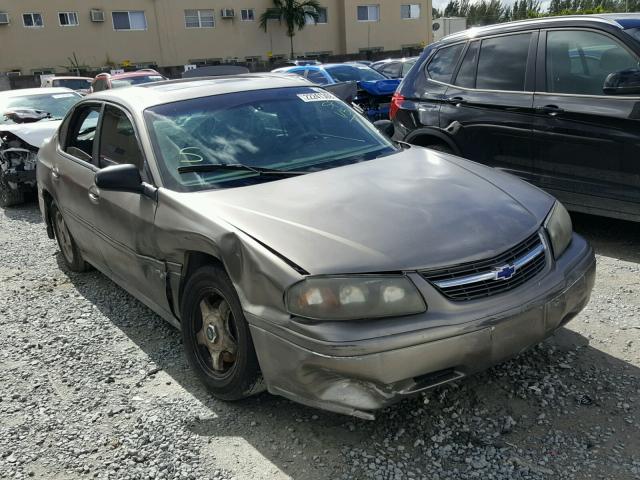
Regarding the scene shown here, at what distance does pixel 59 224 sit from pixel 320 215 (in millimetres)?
3440

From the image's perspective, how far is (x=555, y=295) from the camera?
9.33 feet

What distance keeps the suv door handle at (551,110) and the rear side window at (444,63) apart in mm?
1125

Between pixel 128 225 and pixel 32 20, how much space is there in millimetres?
37260

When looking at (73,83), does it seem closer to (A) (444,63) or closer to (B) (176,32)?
(B) (176,32)

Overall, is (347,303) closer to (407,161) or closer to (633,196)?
(407,161)

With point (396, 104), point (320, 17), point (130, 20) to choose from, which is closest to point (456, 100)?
point (396, 104)

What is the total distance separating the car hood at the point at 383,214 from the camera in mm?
2654

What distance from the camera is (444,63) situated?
6.15 metres

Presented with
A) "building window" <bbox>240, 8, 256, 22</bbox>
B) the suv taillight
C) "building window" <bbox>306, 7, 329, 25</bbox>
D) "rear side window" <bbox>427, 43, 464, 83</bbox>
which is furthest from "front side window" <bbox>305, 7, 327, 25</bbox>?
"rear side window" <bbox>427, 43, 464, 83</bbox>

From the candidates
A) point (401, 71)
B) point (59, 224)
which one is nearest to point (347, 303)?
point (59, 224)

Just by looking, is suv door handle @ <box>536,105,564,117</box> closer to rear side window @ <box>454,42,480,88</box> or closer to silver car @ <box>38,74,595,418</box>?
rear side window @ <box>454,42,480,88</box>

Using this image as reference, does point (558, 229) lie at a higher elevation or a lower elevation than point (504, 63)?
lower

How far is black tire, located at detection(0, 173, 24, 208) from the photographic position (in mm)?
8492

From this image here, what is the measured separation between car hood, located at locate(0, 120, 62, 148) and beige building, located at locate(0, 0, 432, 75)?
30.5 meters
